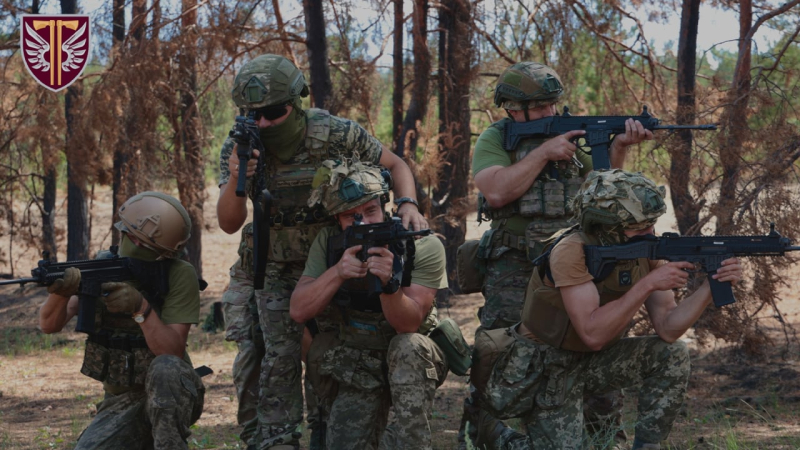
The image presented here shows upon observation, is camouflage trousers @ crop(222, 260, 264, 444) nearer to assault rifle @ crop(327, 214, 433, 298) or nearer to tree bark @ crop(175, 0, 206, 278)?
assault rifle @ crop(327, 214, 433, 298)

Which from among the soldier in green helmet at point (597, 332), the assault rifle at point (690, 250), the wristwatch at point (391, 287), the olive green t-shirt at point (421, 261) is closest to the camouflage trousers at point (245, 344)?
the olive green t-shirt at point (421, 261)

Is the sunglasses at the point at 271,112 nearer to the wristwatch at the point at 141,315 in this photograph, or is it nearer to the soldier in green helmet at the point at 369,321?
the soldier in green helmet at the point at 369,321

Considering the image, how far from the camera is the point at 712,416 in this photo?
5.72 m

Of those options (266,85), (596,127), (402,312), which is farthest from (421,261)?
Result: (596,127)

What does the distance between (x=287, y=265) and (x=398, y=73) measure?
16.0 feet

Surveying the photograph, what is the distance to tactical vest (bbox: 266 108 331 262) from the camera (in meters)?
4.75

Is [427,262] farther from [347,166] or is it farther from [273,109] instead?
[273,109]

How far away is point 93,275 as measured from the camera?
4.53 meters

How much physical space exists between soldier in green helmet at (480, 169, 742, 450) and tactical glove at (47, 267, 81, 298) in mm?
2154

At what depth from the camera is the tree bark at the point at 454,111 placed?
350 inches

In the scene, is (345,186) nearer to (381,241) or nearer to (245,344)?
(381,241)

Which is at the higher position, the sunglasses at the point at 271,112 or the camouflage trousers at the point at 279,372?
the sunglasses at the point at 271,112

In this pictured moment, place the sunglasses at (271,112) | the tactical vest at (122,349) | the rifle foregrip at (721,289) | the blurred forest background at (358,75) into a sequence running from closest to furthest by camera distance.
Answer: the rifle foregrip at (721,289) < the sunglasses at (271,112) < the tactical vest at (122,349) < the blurred forest background at (358,75)

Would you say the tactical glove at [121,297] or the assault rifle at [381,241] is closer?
the assault rifle at [381,241]
